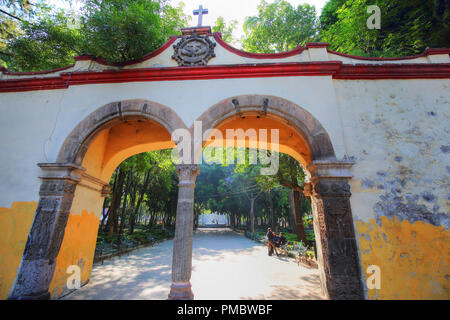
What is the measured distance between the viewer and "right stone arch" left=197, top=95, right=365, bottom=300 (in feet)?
11.8

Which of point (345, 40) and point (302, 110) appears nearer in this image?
point (302, 110)

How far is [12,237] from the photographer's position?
436 cm

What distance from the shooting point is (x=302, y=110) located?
4.68 meters

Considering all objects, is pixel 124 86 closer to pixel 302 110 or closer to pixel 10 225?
pixel 10 225

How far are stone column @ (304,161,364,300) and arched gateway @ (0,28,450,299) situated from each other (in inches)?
0.8

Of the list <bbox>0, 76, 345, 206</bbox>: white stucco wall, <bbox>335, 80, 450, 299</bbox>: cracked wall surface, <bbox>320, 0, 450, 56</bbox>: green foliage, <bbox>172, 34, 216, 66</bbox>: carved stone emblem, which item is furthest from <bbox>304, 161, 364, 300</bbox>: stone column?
<bbox>320, 0, 450, 56</bbox>: green foliage

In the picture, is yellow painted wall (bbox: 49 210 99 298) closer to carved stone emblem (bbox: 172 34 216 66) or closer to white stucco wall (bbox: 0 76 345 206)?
white stucco wall (bbox: 0 76 345 206)

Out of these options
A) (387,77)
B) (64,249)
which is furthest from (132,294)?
(387,77)

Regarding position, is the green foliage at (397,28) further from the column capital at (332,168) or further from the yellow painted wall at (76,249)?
the yellow painted wall at (76,249)

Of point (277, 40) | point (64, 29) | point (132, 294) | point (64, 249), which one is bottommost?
point (132, 294)

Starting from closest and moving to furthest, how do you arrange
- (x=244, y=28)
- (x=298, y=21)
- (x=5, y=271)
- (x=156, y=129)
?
(x=5, y=271) → (x=156, y=129) → (x=298, y=21) → (x=244, y=28)

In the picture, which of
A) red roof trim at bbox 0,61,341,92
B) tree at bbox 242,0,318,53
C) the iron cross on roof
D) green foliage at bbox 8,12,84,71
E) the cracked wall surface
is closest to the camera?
the cracked wall surface
